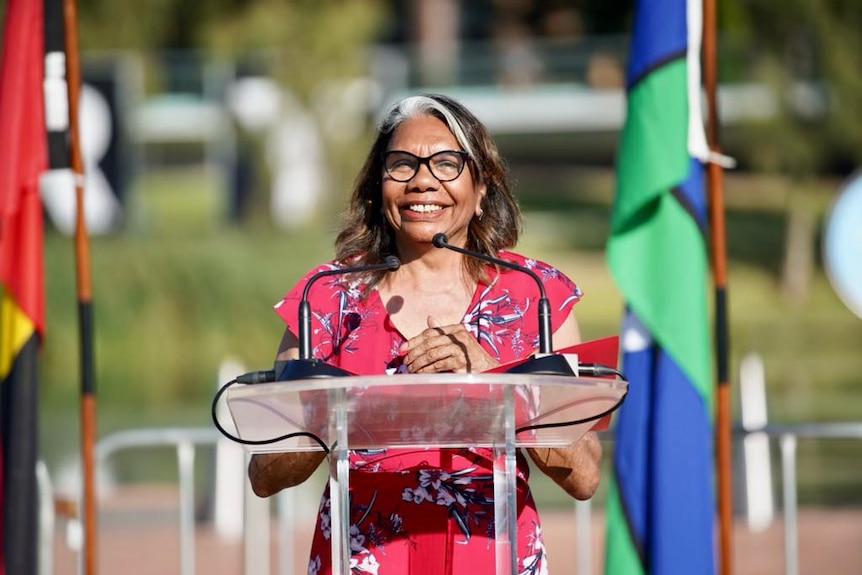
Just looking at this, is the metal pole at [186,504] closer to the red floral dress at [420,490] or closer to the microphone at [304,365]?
the red floral dress at [420,490]

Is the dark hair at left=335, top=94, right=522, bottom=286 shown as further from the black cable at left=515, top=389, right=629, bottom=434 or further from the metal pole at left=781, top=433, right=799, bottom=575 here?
the metal pole at left=781, top=433, right=799, bottom=575

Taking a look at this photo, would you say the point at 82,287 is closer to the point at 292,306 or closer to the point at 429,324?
the point at 292,306

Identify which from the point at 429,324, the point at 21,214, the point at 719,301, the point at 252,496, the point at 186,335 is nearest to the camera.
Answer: the point at 429,324

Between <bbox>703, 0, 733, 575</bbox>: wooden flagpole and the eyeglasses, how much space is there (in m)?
1.87

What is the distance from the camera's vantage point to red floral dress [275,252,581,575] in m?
2.52

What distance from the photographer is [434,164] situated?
2.62 m

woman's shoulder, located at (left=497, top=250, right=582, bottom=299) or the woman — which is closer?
the woman

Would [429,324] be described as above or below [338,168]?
below

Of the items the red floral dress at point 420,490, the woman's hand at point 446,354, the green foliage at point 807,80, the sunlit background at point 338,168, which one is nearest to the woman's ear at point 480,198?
the red floral dress at point 420,490

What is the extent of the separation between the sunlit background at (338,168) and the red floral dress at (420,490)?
4.90 metres

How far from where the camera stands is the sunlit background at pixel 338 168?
45.4ft

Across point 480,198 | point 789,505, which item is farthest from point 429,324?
point 789,505

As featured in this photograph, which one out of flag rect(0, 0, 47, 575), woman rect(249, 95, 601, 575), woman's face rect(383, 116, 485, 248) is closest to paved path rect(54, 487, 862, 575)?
flag rect(0, 0, 47, 575)

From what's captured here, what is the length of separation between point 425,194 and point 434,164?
6 cm
